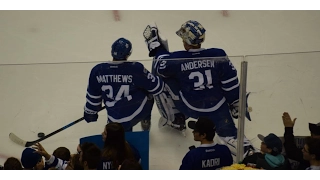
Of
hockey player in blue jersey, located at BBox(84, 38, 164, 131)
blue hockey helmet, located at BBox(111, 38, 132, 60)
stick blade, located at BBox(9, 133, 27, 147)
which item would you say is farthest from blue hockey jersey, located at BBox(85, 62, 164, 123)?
stick blade, located at BBox(9, 133, 27, 147)

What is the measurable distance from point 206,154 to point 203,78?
58 centimetres

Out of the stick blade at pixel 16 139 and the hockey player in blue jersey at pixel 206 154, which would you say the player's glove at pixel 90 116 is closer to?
the stick blade at pixel 16 139

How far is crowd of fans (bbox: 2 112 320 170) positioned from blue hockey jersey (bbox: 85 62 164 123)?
0.79 feet

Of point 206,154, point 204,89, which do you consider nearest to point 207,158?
point 206,154

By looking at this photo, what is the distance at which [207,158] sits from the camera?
342 cm

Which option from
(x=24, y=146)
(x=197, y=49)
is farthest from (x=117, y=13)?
(x=24, y=146)

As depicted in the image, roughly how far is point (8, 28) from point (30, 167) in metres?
2.57

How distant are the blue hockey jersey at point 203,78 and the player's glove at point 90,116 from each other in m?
0.41

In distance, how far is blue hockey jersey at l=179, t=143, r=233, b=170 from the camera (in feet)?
11.2

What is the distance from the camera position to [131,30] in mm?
5754

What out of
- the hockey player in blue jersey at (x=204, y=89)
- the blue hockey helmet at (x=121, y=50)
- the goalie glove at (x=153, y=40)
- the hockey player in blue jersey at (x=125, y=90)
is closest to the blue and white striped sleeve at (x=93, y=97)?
the hockey player in blue jersey at (x=125, y=90)

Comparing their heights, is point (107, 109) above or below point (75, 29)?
below

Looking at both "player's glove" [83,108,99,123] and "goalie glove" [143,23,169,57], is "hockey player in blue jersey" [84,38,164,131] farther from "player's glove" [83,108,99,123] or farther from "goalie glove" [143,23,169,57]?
"goalie glove" [143,23,169,57]

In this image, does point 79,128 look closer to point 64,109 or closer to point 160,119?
point 64,109
